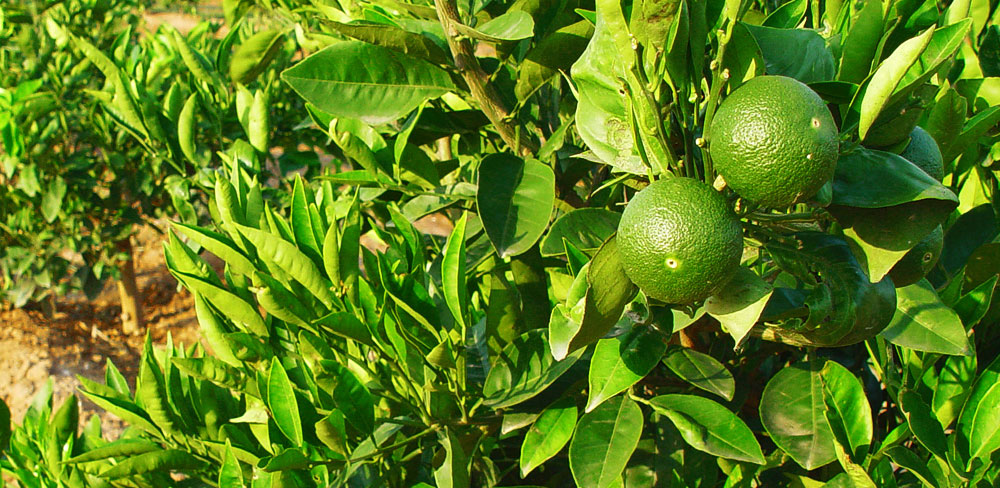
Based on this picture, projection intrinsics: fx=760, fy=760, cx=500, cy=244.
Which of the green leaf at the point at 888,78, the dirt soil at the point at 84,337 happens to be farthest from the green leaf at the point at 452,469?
the dirt soil at the point at 84,337

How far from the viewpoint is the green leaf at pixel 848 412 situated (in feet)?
3.04

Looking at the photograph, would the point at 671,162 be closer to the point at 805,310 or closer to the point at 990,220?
the point at 805,310

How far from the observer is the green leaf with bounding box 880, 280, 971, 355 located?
2.80 feet

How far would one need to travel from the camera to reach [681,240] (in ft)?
2.10

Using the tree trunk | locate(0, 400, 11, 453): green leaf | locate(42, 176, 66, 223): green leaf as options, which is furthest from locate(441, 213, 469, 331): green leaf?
the tree trunk

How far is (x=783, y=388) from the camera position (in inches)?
38.5

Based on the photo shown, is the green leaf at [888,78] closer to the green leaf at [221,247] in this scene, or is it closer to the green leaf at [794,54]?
the green leaf at [794,54]

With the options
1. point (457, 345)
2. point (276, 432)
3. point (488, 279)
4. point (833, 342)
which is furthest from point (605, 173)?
point (276, 432)

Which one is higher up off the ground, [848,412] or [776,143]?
[776,143]

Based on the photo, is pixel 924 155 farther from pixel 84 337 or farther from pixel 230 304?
pixel 84 337

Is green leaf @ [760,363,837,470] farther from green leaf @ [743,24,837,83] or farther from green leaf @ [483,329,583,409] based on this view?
green leaf @ [743,24,837,83]

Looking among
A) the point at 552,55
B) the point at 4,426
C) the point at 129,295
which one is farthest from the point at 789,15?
the point at 129,295

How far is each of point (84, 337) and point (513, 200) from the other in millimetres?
3633

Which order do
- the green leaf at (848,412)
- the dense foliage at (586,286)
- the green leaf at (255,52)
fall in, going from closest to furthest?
1. the dense foliage at (586,286)
2. the green leaf at (848,412)
3. the green leaf at (255,52)
